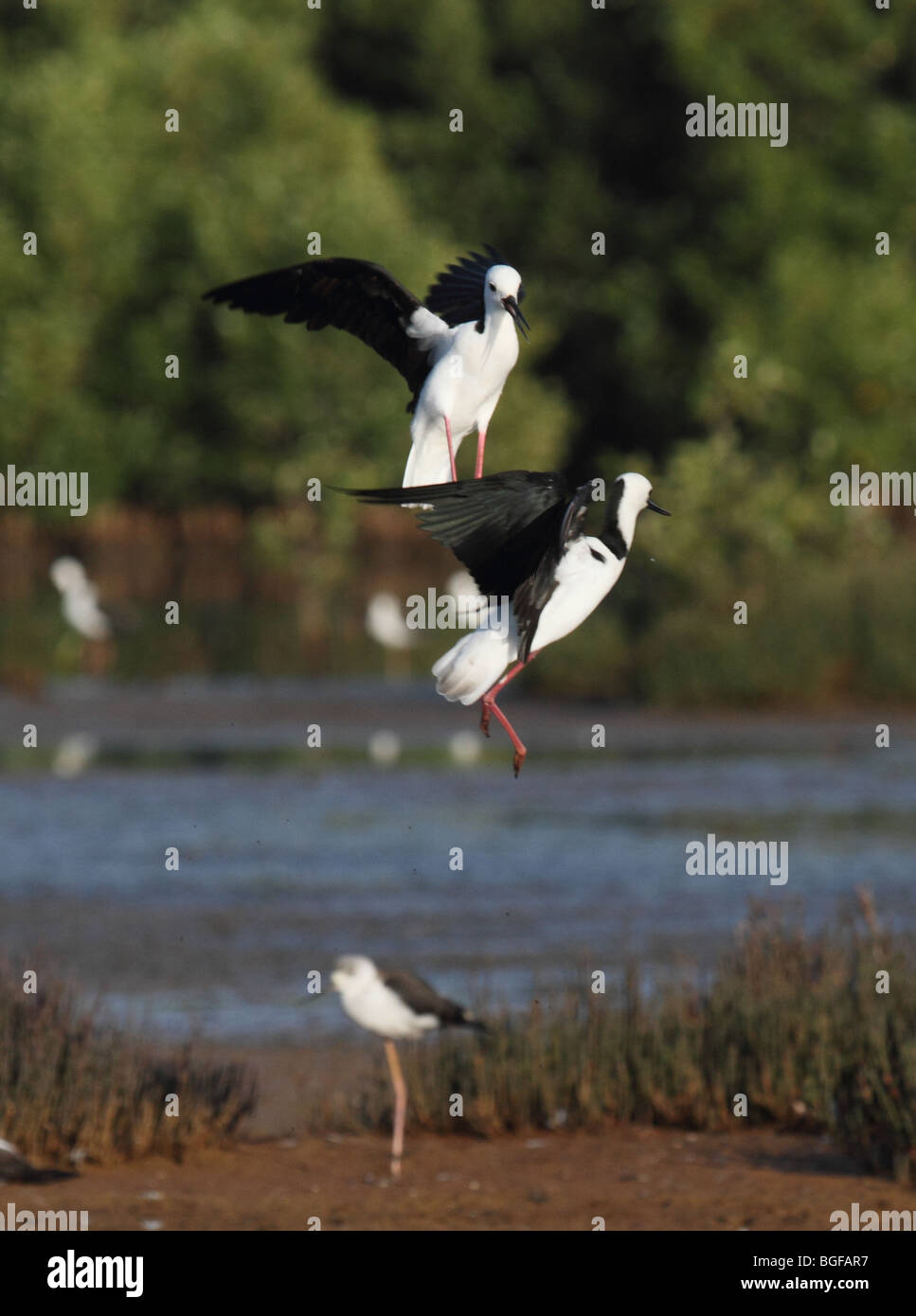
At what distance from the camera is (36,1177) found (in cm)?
1373

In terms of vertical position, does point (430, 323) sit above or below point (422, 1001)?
above

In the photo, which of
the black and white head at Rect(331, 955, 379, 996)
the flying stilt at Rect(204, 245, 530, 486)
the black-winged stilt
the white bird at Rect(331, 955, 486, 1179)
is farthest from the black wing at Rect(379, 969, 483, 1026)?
the flying stilt at Rect(204, 245, 530, 486)

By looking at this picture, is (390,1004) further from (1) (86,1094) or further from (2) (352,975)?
(1) (86,1094)

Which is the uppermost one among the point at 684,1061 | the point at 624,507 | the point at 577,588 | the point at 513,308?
the point at 513,308

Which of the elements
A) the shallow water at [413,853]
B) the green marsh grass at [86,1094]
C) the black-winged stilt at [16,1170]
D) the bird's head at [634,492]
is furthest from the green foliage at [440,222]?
the bird's head at [634,492]

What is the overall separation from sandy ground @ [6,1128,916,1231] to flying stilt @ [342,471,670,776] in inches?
400

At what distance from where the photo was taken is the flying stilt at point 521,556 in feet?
14.3

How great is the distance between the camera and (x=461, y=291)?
530 cm

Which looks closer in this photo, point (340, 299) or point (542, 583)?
point (542, 583)

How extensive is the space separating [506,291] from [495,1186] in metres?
11.0

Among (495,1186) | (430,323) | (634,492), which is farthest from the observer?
(495,1186)

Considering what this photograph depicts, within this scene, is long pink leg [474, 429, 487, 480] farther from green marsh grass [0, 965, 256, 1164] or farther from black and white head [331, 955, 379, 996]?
green marsh grass [0, 965, 256, 1164]

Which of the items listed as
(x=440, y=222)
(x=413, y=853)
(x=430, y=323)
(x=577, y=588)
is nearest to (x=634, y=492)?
(x=577, y=588)

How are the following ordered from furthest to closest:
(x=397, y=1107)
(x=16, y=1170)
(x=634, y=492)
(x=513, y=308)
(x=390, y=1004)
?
1. (x=397, y=1107)
2. (x=390, y=1004)
3. (x=16, y=1170)
4. (x=513, y=308)
5. (x=634, y=492)
